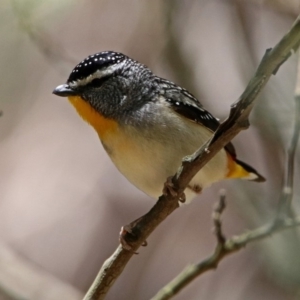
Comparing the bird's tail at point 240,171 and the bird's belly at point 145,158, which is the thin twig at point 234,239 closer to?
the bird's belly at point 145,158

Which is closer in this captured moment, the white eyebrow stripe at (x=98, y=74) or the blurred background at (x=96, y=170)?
the white eyebrow stripe at (x=98, y=74)

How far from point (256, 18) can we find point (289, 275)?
2.24 metres

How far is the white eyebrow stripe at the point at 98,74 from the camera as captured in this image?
3178mm

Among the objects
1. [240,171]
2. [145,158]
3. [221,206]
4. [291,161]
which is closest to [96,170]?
[240,171]

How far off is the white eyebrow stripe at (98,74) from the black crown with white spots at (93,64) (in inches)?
0.6

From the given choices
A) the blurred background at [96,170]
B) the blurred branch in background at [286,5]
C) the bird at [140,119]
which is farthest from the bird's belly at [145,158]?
the blurred background at [96,170]

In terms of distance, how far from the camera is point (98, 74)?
10.7 feet

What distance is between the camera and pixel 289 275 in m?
3.56

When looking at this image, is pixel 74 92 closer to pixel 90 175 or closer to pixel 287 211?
pixel 287 211

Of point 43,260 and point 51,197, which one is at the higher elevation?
point 51,197

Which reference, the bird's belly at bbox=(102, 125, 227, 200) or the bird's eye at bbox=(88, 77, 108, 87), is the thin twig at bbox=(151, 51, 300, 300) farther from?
the bird's eye at bbox=(88, 77, 108, 87)

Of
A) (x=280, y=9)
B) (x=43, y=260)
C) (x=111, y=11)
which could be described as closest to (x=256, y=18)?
(x=280, y=9)

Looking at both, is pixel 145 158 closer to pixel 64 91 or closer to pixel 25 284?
pixel 64 91

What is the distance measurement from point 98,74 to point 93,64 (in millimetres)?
68
